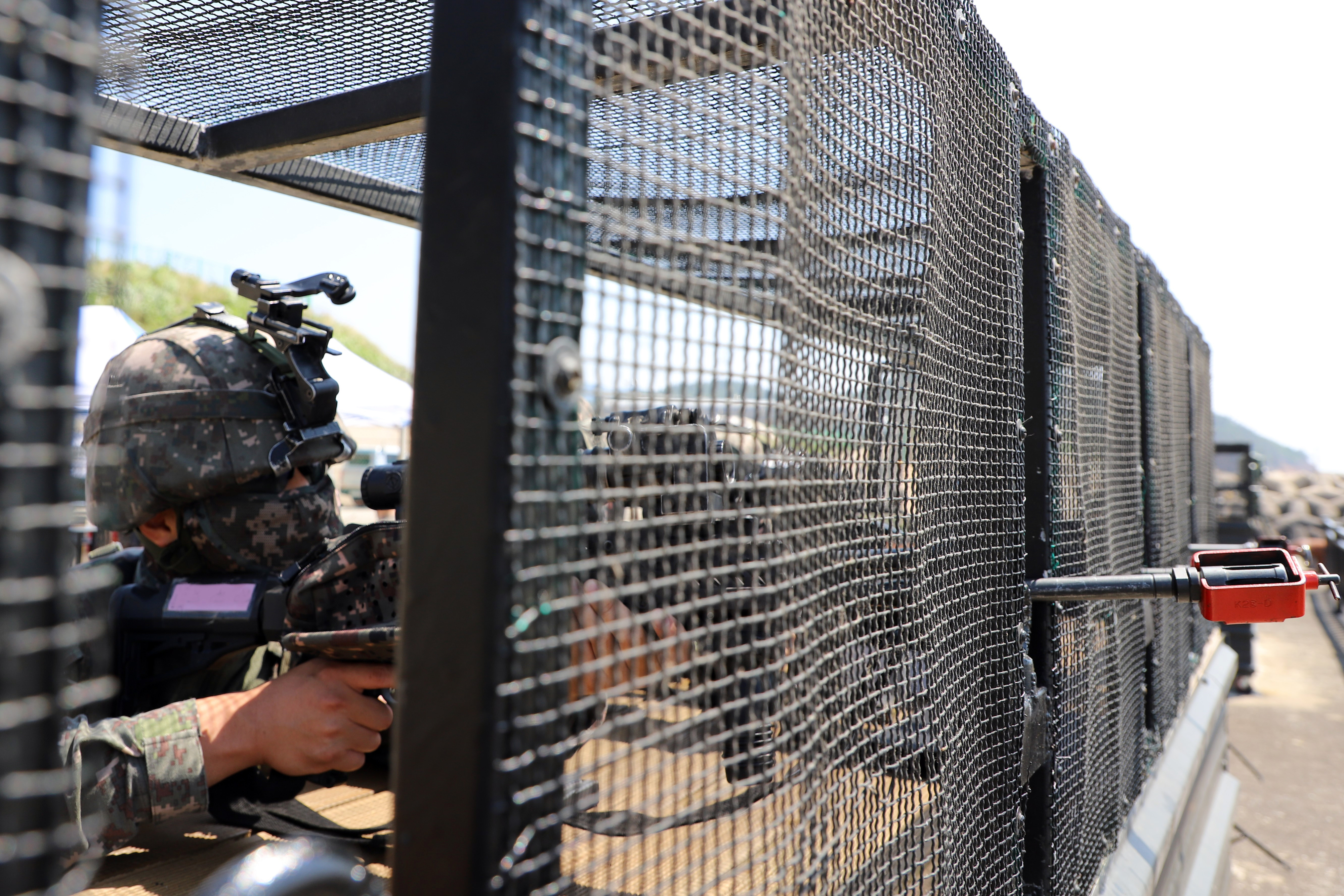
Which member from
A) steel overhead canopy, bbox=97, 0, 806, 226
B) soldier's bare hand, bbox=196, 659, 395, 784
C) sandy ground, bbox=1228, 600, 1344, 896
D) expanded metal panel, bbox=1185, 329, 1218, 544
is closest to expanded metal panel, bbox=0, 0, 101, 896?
steel overhead canopy, bbox=97, 0, 806, 226

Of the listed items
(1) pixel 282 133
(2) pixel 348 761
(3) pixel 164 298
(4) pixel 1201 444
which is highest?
(3) pixel 164 298

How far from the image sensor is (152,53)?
6.36ft

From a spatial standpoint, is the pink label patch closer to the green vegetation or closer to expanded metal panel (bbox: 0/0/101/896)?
the green vegetation

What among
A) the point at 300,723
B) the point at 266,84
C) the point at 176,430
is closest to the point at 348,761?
the point at 300,723

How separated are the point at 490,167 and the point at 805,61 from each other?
0.51m

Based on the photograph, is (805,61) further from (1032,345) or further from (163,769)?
(163,769)

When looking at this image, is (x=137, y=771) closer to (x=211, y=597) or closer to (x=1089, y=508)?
(x=211, y=597)

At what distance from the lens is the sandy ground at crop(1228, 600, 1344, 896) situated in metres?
4.70

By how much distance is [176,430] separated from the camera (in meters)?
1.94

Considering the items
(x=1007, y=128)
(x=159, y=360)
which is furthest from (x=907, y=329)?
(x=159, y=360)

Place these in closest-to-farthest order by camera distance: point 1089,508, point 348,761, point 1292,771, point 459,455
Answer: point 459,455 → point 348,761 → point 1089,508 → point 1292,771

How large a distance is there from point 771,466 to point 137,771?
131 centimetres

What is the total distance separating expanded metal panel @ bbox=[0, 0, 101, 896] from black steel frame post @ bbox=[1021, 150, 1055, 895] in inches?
65.6

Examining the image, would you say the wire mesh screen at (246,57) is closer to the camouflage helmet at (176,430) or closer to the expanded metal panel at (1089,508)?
the camouflage helmet at (176,430)
